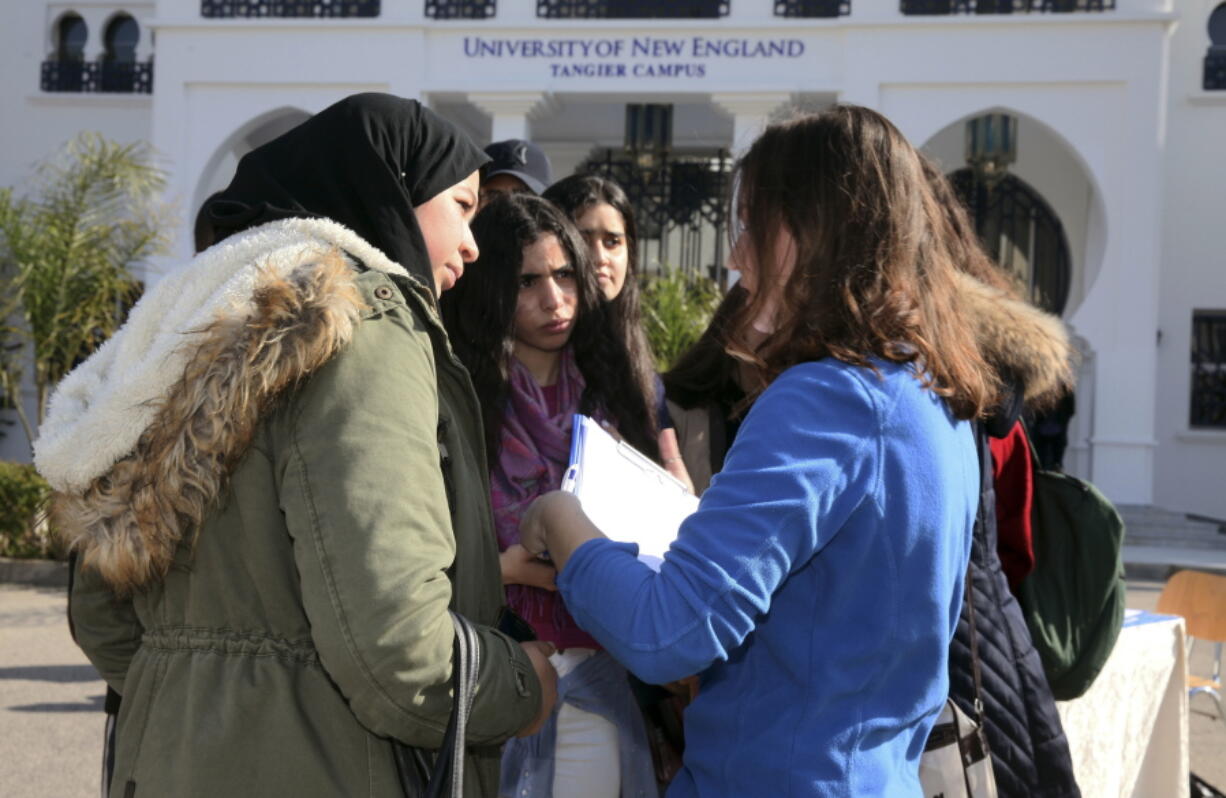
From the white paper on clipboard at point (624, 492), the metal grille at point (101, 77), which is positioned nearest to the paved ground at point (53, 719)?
the white paper on clipboard at point (624, 492)

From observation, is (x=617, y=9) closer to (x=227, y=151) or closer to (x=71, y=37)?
Result: (x=227, y=151)

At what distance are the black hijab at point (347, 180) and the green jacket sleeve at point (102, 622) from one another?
0.57 m

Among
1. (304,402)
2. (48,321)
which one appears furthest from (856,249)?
(48,321)

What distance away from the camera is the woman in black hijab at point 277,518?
152 centimetres

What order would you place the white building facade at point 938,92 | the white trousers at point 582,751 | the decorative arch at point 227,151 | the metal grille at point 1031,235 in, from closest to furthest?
the white trousers at point 582,751
the white building facade at point 938,92
the decorative arch at point 227,151
the metal grille at point 1031,235

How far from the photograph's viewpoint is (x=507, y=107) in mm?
15805

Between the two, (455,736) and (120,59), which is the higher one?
(120,59)

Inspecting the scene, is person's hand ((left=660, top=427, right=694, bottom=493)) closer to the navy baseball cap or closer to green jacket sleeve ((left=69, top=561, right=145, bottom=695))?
green jacket sleeve ((left=69, top=561, right=145, bottom=695))

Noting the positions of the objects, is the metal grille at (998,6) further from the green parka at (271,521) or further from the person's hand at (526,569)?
the green parka at (271,521)

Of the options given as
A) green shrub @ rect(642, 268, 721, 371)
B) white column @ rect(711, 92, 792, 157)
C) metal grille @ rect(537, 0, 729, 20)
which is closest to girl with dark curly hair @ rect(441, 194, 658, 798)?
green shrub @ rect(642, 268, 721, 371)

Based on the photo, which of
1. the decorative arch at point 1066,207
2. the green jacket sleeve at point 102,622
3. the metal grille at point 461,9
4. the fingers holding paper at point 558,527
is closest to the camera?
the fingers holding paper at point 558,527

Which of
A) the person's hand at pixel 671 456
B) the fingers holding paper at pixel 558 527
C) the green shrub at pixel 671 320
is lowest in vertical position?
the fingers holding paper at pixel 558 527

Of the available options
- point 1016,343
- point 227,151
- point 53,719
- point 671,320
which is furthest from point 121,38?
point 1016,343

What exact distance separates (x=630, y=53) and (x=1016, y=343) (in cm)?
1424
